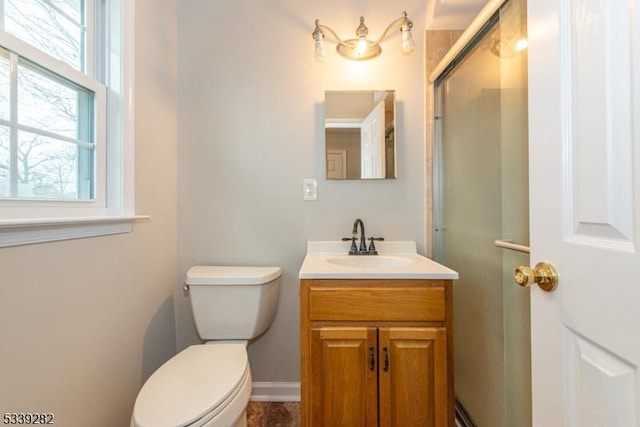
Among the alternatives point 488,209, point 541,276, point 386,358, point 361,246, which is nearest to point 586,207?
point 541,276

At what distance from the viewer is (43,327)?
82cm

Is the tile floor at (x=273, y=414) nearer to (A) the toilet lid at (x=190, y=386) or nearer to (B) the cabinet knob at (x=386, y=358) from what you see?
(A) the toilet lid at (x=190, y=386)

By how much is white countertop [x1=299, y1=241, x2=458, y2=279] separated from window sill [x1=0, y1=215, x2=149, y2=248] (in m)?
0.76

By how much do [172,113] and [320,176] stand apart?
0.88 m

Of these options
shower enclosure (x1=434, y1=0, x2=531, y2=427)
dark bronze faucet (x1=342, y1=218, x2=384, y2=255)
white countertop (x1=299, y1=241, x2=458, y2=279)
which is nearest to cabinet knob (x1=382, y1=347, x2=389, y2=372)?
white countertop (x1=299, y1=241, x2=458, y2=279)

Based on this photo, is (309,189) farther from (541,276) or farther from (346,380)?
(541,276)

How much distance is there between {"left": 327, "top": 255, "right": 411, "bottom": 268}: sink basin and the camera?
1380mm

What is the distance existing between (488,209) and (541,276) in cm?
56

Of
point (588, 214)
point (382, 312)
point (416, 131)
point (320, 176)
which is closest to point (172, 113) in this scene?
point (320, 176)

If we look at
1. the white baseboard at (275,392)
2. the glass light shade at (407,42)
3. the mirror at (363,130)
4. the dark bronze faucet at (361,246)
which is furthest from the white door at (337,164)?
the white baseboard at (275,392)

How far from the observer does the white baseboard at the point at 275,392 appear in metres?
1.52

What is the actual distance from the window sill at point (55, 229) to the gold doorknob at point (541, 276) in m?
1.24

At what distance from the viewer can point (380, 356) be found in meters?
1.01

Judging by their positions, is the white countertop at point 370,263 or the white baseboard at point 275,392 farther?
the white baseboard at point 275,392
